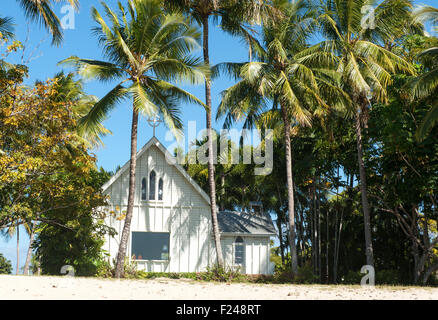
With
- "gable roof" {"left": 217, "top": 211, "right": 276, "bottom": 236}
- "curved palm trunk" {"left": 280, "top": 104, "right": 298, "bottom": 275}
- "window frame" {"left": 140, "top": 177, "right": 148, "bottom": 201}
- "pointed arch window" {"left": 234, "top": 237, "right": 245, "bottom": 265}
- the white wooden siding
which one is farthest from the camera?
"gable roof" {"left": 217, "top": 211, "right": 276, "bottom": 236}

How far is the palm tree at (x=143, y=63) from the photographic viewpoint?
20.6 m

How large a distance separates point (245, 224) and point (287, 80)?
10.2m

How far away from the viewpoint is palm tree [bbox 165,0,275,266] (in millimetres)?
23531

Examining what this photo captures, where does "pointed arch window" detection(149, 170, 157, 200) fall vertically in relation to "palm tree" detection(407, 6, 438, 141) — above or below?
below

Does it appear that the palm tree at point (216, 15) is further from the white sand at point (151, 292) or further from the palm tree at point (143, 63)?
the white sand at point (151, 292)

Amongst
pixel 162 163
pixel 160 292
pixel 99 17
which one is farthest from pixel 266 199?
pixel 160 292

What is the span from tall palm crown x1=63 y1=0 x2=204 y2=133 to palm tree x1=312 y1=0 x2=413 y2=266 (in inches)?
266

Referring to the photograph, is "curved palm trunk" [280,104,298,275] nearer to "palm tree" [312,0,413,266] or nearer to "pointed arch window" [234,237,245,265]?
"palm tree" [312,0,413,266]

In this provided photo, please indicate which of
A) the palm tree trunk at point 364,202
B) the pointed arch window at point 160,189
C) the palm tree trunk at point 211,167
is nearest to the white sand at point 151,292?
the palm tree trunk at point 364,202

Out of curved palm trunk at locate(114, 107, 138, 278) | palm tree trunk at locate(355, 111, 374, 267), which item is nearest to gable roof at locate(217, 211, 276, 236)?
palm tree trunk at locate(355, 111, 374, 267)

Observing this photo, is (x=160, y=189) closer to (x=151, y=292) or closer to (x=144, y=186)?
(x=144, y=186)

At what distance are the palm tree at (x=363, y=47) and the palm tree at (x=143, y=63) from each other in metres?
6.74

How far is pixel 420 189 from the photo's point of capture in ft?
69.7

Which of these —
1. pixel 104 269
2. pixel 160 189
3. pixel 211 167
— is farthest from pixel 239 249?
pixel 104 269
